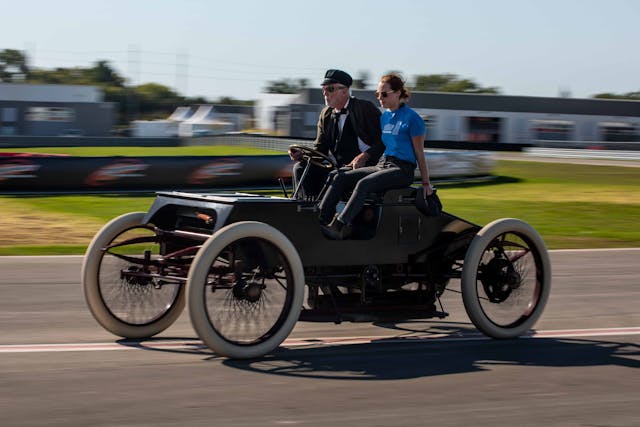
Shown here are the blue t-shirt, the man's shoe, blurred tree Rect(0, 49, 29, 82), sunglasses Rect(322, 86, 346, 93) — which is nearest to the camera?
the man's shoe

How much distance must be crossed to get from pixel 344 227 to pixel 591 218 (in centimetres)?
1262

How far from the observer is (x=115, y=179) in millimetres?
21297

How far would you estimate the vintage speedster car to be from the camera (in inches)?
225

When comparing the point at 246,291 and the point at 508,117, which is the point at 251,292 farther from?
the point at 508,117

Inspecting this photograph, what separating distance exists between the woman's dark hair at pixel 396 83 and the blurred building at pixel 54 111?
6034 centimetres

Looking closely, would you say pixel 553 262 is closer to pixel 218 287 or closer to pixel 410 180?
pixel 410 180

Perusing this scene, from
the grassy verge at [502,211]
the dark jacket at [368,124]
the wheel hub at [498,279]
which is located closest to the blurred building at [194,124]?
the grassy verge at [502,211]

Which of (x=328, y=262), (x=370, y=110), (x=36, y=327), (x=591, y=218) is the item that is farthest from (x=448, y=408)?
(x=591, y=218)

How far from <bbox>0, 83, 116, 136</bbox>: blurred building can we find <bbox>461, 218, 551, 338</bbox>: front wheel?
2379 inches

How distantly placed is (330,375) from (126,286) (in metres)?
1.71

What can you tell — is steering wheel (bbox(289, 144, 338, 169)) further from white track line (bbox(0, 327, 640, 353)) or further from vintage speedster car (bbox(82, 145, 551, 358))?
white track line (bbox(0, 327, 640, 353))

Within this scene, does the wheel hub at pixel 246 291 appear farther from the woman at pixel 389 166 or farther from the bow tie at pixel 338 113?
the bow tie at pixel 338 113

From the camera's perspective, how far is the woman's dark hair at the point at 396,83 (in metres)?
6.37

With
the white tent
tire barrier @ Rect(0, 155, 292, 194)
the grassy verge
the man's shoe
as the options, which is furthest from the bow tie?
the white tent
